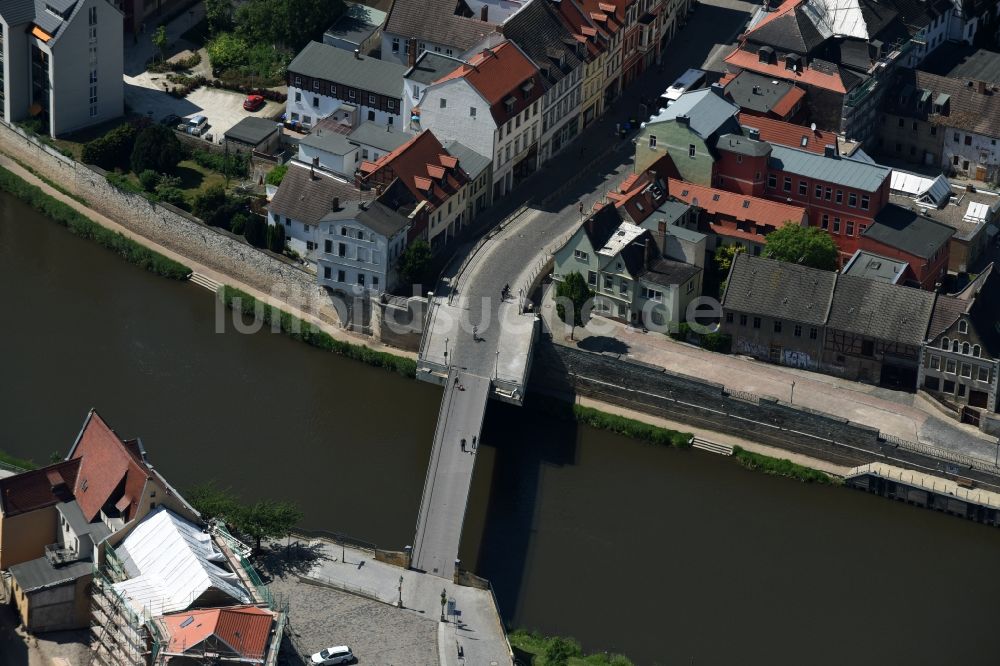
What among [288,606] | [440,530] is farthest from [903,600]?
[288,606]

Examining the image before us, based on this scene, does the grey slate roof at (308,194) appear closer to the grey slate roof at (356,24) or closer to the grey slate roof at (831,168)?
the grey slate roof at (356,24)

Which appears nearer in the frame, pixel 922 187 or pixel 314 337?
pixel 314 337

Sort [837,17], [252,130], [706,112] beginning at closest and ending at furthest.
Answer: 1. [706,112]
2. [837,17]
3. [252,130]

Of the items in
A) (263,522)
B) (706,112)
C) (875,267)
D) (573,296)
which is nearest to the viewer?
(263,522)

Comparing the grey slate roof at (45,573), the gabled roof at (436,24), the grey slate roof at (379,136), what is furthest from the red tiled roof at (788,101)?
the grey slate roof at (45,573)

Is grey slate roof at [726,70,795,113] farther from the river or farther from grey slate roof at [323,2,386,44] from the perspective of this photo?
the river

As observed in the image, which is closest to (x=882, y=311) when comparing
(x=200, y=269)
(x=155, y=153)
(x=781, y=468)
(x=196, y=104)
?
(x=781, y=468)

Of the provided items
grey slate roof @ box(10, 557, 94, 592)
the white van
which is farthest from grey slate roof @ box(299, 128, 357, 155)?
grey slate roof @ box(10, 557, 94, 592)

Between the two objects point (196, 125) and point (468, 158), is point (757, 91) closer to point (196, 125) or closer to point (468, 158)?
point (468, 158)
